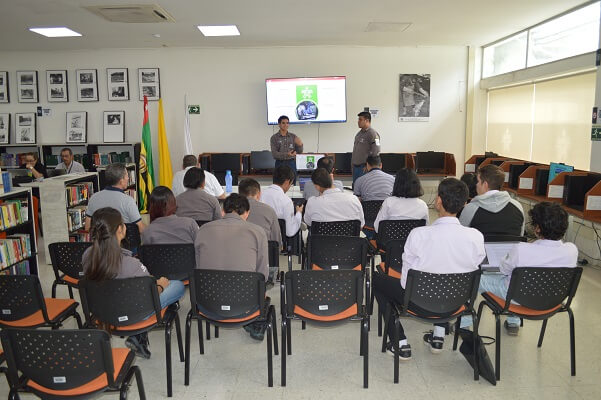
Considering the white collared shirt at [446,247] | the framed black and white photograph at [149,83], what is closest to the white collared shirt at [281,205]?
the white collared shirt at [446,247]

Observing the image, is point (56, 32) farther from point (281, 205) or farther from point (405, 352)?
point (405, 352)

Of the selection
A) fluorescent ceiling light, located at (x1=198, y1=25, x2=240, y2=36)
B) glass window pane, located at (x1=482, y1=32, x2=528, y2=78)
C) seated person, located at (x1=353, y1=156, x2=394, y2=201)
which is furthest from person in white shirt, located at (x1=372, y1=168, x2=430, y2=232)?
glass window pane, located at (x1=482, y1=32, x2=528, y2=78)

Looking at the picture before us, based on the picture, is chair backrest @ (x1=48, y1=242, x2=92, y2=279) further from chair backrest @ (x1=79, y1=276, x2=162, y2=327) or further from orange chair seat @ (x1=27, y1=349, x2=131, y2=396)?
orange chair seat @ (x1=27, y1=349, x2=131, y2=396)

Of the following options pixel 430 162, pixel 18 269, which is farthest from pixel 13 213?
pixel 430 162

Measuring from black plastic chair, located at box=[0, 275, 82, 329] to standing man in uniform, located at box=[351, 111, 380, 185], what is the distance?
5.56m

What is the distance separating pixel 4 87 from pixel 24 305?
8.26 metres

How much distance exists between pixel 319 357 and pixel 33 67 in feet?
29.2

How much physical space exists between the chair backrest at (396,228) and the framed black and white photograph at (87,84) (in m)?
7.53

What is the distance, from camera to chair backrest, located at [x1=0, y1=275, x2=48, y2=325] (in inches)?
110

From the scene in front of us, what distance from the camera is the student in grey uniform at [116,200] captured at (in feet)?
14.1

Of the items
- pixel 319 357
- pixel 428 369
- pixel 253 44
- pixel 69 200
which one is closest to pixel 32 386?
pixel 319 357

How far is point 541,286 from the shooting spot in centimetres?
282

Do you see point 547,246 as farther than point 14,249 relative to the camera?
No

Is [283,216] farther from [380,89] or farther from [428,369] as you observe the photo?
[380,89]
